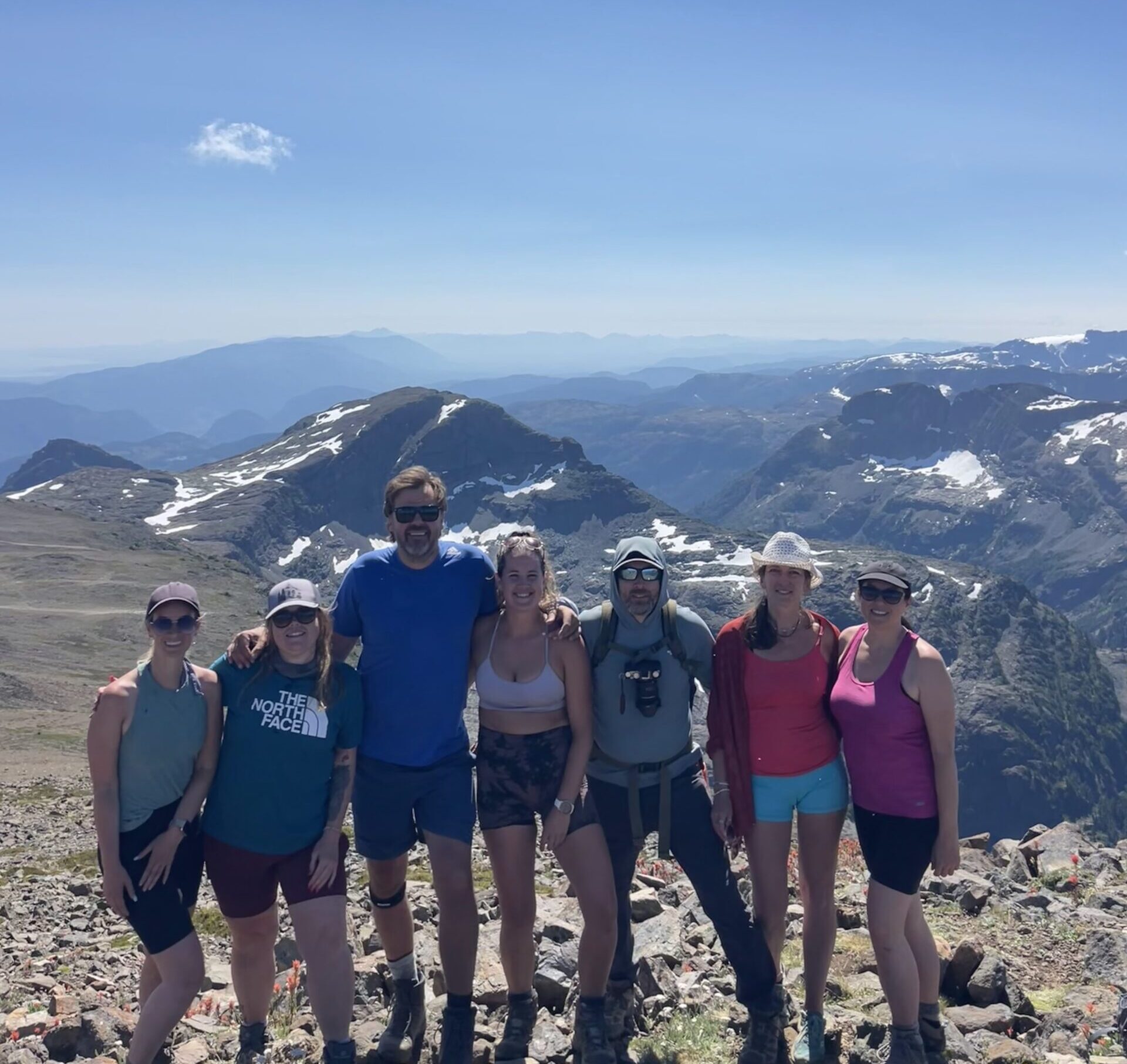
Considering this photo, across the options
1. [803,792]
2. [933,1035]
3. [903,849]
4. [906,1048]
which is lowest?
[933,1035]

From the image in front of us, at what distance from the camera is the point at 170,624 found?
7223mm

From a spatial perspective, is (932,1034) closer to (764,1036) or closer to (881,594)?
(764,1036)

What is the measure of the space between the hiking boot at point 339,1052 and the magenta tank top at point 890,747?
4605 mm

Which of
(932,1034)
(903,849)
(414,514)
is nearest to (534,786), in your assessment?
(414,514)

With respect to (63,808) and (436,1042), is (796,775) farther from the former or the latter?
(63,808)

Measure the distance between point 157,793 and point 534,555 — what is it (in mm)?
3567

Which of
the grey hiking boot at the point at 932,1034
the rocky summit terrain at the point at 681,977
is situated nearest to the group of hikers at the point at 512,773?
the grey hiking boot at the point at 932,1034

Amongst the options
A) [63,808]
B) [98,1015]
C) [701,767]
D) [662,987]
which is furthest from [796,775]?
[63,808]

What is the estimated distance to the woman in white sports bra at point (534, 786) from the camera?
7.52 m

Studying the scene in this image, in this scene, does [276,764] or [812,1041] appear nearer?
[276,764]

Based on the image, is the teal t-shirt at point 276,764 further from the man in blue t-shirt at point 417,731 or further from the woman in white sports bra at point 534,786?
the woman in white sports bra at point 534,786

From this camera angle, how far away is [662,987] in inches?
344

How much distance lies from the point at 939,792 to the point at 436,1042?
486 centimetres

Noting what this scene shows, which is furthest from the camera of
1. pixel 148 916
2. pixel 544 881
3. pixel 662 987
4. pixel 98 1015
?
pixel 544 881
